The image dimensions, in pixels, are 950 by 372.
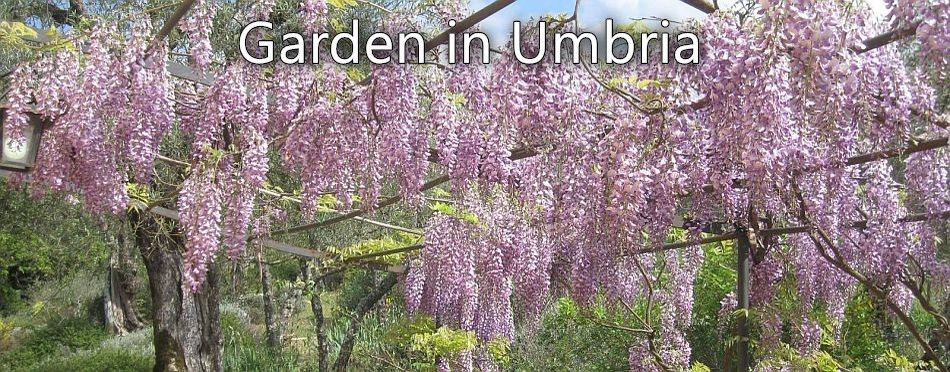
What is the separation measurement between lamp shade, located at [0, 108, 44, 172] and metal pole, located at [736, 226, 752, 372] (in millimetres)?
3261

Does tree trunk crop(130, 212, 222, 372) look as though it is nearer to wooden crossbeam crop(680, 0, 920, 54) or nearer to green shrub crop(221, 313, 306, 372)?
green shrub crop(221, 313, 306, 372)

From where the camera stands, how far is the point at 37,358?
1192 centimetres

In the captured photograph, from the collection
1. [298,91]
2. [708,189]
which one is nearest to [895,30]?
[708,189]

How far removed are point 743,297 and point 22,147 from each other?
11.1 ft

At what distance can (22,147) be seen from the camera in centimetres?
390

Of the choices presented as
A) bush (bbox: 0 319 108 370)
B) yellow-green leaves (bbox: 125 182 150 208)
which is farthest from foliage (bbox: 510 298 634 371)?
bush (bbox: 0 319 108 370)

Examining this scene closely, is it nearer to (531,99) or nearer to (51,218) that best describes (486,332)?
(531,99)

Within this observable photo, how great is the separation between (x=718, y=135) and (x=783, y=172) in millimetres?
281

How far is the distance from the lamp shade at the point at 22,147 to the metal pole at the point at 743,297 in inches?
128

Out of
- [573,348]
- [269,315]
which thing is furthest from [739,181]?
[269,315]

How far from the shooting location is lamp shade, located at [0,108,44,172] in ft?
12.8

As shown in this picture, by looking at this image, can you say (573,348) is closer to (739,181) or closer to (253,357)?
(253,357)

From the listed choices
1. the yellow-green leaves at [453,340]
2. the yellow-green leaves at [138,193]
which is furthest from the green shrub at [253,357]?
the yellow-green leaves at [138,193]

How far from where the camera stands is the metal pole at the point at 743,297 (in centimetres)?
419
